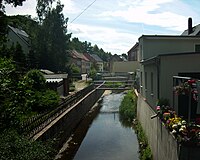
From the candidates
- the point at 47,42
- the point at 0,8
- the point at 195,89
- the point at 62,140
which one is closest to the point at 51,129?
the point at 62,140

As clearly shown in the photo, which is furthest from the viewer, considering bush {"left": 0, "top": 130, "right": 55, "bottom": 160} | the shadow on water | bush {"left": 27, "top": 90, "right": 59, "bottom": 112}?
bush {"left": 27, "top": 90, "right": 59, "bottom": 112}

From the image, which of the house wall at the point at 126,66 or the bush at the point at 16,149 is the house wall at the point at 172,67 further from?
the house wall at the point at 126,66

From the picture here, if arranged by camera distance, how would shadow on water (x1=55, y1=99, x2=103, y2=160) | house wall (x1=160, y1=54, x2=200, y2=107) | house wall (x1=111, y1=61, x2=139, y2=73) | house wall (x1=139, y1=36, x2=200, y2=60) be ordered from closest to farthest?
house wall (x1=160, y1=54, x2=200, y2=107) → shadow on water (x1=55, y1=99, x2=103, y2=160) → house wall (x1=139, y1=36, x2=200, y2=60) → house wall (x1=111, y1=61, x2=139, y2=73)

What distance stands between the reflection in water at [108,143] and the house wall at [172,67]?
4.94 meters

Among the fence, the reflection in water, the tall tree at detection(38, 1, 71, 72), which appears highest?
the tall tree at detection(38, 1, 71, 72)

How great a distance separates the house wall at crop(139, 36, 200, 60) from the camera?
19.4m

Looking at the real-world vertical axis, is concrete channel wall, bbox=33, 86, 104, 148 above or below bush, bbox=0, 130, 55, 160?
below

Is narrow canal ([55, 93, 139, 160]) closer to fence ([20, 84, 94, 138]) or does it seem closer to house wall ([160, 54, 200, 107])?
fence ([20, 84, 94, 138])

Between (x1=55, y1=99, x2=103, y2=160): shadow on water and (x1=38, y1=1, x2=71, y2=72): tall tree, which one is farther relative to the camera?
(x1=38, y1=1, x2=71, y2=72): tall tree

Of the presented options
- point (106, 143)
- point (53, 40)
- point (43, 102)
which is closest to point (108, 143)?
point (106, 143)

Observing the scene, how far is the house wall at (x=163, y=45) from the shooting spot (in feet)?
63.8

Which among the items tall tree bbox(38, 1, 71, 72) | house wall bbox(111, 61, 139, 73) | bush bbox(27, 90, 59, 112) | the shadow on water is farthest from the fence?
house wall bbox(111, 61, 139, 73)

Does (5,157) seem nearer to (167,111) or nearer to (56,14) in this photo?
(167,111)

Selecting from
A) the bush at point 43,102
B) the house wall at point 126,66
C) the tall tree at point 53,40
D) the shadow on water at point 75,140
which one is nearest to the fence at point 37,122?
the bush at point 43,102
